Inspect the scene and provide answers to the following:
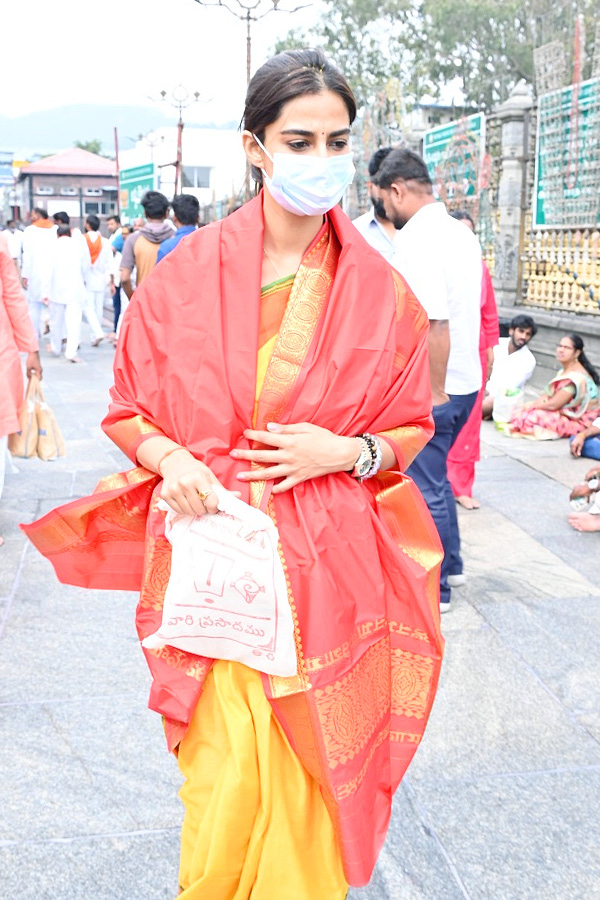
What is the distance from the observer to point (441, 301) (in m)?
3.54

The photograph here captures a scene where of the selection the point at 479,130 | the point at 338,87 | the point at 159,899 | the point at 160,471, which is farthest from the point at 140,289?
the point at 479,130

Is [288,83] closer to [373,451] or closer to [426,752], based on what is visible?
[373,451]

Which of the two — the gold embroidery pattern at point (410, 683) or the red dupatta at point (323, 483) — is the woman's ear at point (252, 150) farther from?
the gold embroidery pattern at point (410, 683)

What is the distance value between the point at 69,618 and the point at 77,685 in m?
0.62

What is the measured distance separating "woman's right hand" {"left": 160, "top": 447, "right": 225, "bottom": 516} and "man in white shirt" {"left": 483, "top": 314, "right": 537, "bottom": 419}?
631 centimetres

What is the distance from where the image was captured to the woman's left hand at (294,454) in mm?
1678

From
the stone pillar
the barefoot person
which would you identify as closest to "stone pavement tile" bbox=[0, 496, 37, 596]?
the barefoot person

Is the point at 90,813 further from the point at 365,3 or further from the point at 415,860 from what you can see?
the point at 365,3

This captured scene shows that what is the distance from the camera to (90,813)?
8.02 feet

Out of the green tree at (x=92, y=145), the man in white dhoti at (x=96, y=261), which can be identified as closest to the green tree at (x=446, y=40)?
the man in white dhoti at (x=96, y=261)

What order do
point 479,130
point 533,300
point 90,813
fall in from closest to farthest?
point 90,813, point 533,300, point 479,130

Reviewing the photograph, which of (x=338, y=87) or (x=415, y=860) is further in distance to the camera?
(x=415, y=860)

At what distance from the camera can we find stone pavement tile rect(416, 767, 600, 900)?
86.7 inches

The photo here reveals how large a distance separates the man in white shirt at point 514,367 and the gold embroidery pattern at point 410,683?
19.7 feet
